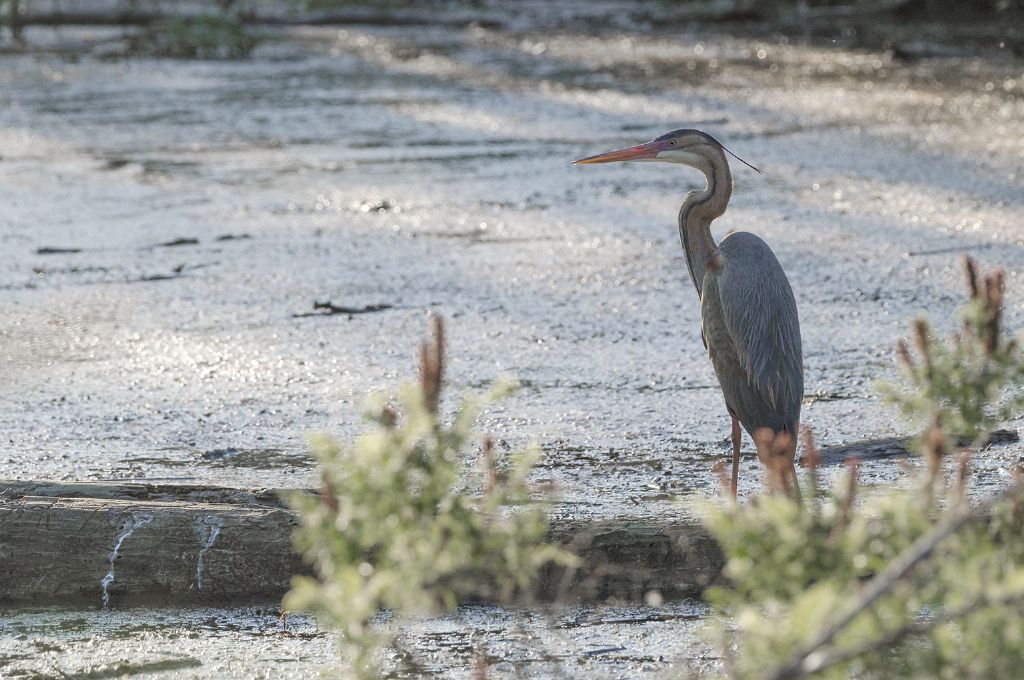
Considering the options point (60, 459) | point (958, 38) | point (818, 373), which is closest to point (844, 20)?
point (958, 38)

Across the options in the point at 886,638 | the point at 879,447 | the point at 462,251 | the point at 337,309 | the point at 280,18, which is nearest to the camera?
the point at 886,638

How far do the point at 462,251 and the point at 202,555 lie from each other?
11.5 feet

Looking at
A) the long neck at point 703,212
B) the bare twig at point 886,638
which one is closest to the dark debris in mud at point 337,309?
the long neck at point 703,212

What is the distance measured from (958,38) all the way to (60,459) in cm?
1237

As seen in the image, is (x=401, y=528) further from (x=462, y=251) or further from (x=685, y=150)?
(x=462, y=251)

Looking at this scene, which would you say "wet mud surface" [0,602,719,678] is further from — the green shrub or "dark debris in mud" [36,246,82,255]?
"dark debris in mud" [36,246,82,255]

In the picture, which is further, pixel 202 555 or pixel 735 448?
pixel 735 448

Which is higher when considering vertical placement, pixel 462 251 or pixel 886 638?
pixel 886 638

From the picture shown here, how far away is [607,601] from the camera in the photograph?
10.7 feet

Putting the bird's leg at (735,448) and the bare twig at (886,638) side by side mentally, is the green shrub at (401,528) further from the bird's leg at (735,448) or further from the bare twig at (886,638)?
the bird's leg at (735,448)

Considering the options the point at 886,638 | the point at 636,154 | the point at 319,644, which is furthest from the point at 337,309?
the point at 886,638

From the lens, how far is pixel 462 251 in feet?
21.8

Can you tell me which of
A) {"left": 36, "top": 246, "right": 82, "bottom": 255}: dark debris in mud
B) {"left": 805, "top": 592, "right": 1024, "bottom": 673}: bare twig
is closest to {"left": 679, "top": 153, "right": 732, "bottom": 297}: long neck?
{"left": 805, "top": 592, "right": 1024, "bottom": 673}: bare twig

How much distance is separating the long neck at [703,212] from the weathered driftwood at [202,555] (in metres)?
1.12
